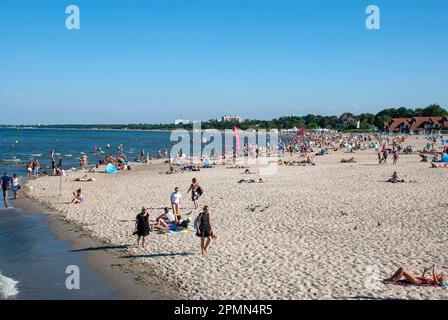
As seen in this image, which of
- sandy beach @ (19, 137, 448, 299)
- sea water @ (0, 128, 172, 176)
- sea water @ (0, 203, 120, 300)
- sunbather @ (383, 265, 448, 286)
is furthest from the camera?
sea water @ (0, 128, 172, 176)

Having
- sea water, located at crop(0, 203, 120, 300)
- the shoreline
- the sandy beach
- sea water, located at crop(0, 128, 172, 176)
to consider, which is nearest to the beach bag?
the sandy beach

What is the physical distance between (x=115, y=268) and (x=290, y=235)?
4661 mm

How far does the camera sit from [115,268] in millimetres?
10102

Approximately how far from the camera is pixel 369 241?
11.3m

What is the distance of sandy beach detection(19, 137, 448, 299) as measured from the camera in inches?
334

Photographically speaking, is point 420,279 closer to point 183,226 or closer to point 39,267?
point 183,226

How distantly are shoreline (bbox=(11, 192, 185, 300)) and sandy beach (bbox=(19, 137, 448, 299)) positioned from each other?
0.68 ft

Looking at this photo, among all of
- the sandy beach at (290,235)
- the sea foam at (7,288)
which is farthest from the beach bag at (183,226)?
the sea foam at (7,288)

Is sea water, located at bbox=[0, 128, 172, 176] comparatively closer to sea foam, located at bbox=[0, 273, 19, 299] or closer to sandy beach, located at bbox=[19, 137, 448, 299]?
sandy beach, located at bbox=[19, 137, 448, 299]

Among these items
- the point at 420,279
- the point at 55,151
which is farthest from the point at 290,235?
the point at 55,151

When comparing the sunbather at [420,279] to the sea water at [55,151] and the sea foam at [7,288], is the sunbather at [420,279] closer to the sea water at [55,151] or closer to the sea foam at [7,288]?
the sea foam at [7,288]

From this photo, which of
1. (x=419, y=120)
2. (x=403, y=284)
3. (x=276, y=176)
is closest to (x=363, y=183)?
(x=276, y=176)

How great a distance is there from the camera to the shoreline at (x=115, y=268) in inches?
336

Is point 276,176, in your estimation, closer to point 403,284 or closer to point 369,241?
point 369,241
